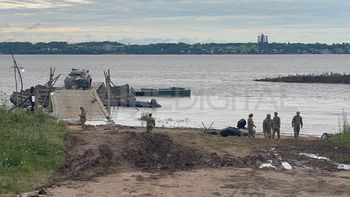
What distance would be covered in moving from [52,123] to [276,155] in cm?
901

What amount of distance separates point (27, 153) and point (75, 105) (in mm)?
18230

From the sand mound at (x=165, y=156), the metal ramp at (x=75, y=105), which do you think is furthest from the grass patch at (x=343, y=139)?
the metal ramp at (x=75, y=105)

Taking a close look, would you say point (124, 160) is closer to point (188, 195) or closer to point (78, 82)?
point (188, 195)

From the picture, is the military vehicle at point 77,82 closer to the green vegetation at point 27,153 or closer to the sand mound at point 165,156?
the green vegetation at point 27,153

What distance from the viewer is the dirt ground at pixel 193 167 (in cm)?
1476

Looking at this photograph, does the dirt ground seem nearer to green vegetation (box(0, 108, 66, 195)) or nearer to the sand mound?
the sand mound

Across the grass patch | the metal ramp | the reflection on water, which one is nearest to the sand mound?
the grass patch

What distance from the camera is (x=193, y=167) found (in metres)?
17.6

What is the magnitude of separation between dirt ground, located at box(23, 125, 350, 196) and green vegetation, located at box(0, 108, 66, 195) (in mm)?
436

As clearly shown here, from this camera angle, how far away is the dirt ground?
14758 mm

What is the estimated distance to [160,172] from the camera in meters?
16.9

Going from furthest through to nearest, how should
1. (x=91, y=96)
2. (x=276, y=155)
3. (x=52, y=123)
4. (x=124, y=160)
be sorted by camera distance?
(x=91, y=96)
(x=52, y=123)
(x=276, y=155)
(x=124, y=160)

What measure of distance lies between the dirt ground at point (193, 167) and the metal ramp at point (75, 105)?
11246 millimetres

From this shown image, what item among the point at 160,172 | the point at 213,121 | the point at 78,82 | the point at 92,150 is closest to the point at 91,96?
the point at 213,121
